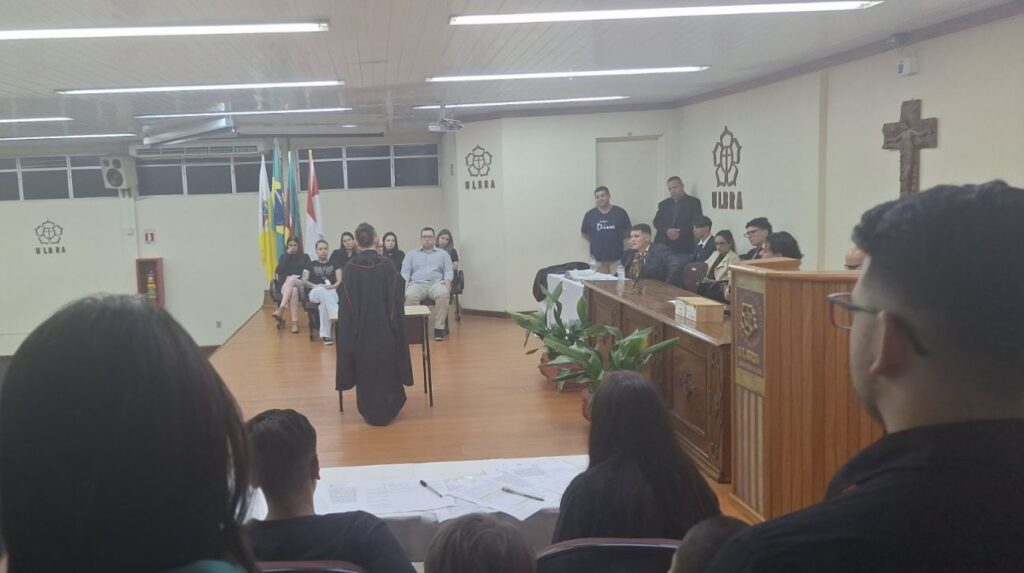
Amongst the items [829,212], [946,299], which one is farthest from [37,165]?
[946,299]

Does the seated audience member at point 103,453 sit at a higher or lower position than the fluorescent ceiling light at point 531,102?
lower

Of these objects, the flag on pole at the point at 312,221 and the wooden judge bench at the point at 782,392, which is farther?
the flag on pole at the point at 312,221

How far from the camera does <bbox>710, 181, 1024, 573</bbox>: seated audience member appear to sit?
73 centimetres

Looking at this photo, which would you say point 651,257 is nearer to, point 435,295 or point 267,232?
point 435,295

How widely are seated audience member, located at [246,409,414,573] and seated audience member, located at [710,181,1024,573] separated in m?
1.23

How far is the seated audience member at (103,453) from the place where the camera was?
823mm

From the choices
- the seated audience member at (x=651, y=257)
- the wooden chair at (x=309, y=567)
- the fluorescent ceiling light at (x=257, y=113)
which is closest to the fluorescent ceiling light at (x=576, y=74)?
the seated audience member at (x=651, y=257)

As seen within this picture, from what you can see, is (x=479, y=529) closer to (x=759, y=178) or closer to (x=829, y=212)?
(x=829, y=212)

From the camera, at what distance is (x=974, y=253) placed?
793 mm

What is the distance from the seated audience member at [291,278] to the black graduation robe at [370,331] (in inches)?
175

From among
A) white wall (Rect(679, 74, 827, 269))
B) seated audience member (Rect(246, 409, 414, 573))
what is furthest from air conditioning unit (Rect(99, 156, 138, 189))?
seated audience member (Rect(246, 409, 414, 573))

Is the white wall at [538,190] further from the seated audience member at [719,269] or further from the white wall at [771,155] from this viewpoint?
the seated audience member at [719,269]

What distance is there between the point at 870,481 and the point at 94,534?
758 millimetres

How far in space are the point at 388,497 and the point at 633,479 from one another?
115 centimetres
